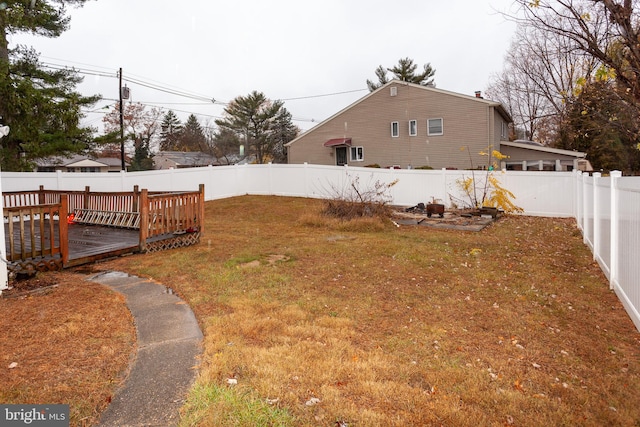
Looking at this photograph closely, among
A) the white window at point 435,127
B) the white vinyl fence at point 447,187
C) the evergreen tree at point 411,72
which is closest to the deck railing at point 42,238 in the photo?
the white vinyl fence at point 447,187

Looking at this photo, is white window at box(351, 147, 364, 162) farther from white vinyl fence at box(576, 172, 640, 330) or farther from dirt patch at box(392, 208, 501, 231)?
white vinyl fence at box(576, 172, 640, 330)

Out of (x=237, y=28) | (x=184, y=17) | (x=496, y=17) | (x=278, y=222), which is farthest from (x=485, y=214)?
(x=237, y=28)

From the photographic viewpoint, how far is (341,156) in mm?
25641

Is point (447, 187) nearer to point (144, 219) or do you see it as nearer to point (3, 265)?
point (144, 219)

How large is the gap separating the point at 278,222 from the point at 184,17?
12.9 meters

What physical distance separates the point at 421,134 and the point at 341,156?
5.35m

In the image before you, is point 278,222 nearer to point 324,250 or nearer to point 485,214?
point 324,250

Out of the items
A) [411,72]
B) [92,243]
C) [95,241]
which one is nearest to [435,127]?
[95,241]

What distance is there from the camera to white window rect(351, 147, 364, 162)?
977 inches

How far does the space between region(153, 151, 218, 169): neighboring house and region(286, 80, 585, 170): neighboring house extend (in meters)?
20.0

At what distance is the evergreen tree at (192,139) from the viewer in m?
51.0

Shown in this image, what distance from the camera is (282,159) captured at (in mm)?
44188

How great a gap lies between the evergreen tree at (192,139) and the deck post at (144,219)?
45.0 metres

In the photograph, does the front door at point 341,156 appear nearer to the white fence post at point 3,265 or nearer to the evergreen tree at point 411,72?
the evergreen tree at point 411,72
